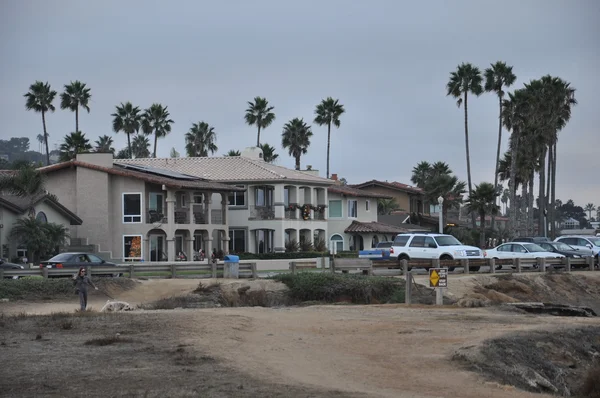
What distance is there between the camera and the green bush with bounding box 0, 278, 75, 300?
33.3 m

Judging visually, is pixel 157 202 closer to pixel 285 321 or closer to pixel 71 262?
pixel 71 262

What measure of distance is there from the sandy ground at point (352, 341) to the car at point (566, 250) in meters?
21.6

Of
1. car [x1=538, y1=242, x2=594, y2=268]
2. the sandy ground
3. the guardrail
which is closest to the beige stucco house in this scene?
the guardrail

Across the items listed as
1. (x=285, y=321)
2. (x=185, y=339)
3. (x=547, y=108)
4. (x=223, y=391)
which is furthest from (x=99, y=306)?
(x=547, y=108)

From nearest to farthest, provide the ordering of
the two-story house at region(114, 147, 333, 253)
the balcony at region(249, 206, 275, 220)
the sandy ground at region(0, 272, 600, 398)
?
1. the sandy ground at region(0, 272, 600, 398)
2. the two-story house at region(114, 147, 333, 253)
3. the balcony at region(249, 206, 275, 220)

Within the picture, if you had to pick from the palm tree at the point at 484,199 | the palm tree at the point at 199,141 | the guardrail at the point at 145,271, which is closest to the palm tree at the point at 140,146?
the palm tree at the point at 199,141

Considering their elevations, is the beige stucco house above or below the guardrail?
above

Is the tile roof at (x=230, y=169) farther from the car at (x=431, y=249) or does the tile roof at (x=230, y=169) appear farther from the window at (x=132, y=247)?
the car at (x=431, y=249)

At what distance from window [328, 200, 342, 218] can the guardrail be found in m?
33.9

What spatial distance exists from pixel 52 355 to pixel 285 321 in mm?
8790

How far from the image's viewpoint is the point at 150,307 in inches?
1244

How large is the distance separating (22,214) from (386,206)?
5147 centimetres

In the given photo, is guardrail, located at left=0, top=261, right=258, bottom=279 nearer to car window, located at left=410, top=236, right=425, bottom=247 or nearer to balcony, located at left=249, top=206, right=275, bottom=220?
car window, located at left=410, top=236, right=425, bottom=247

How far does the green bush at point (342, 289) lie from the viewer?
36656 millimetres
